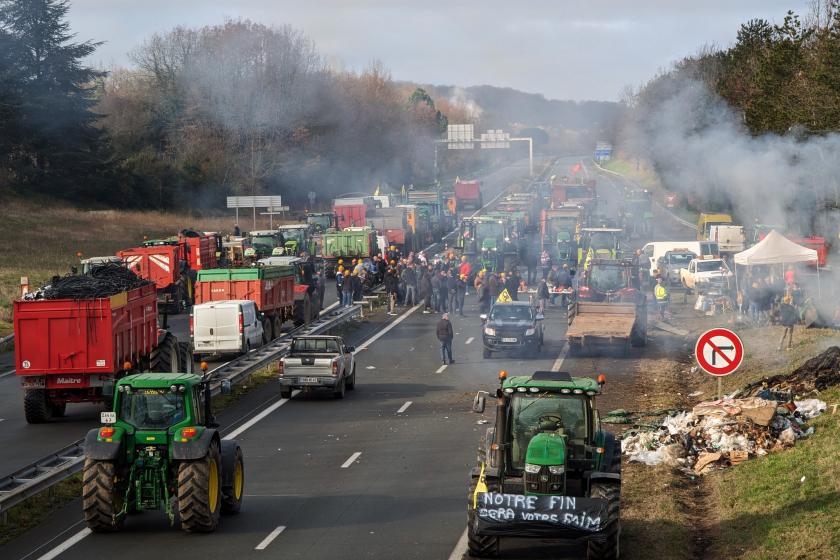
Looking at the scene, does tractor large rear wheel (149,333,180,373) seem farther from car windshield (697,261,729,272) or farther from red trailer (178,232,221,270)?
car windshield (697,261,729,272)

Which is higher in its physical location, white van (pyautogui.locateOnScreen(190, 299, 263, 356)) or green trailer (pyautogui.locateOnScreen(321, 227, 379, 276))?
green trailer (pyautogui.locateOnScreen(321, 227, 379, 276))

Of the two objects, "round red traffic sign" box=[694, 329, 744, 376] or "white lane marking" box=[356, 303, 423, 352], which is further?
"white lane marking" box=[356, 303, 423, 352]

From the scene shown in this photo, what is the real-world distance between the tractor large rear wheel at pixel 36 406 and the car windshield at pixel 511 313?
1424cm

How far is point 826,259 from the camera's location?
42.8m

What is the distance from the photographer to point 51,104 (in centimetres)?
7362

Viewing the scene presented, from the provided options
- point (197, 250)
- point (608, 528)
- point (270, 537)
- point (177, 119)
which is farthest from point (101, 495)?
point (177, 119)

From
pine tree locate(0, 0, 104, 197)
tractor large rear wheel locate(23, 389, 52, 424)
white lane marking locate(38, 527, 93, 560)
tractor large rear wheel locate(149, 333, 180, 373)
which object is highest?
pine tree locate(0, 0, 104, 197)

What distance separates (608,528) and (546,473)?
98 centimetres

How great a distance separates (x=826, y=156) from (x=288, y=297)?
18.4 metres

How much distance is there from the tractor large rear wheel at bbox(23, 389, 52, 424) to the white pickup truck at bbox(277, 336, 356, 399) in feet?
18.2

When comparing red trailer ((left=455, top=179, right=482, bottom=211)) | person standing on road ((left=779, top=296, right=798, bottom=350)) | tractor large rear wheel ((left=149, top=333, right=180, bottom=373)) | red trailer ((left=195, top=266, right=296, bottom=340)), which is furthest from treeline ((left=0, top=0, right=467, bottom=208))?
person standing on road ((left=779, top=296, right=798, bottom=350))

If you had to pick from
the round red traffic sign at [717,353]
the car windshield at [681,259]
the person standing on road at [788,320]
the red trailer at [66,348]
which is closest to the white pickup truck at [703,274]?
the car windshield at [681,259]

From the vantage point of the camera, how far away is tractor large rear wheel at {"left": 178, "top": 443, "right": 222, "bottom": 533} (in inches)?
635

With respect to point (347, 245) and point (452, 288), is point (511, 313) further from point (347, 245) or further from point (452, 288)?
point (347, 245)
